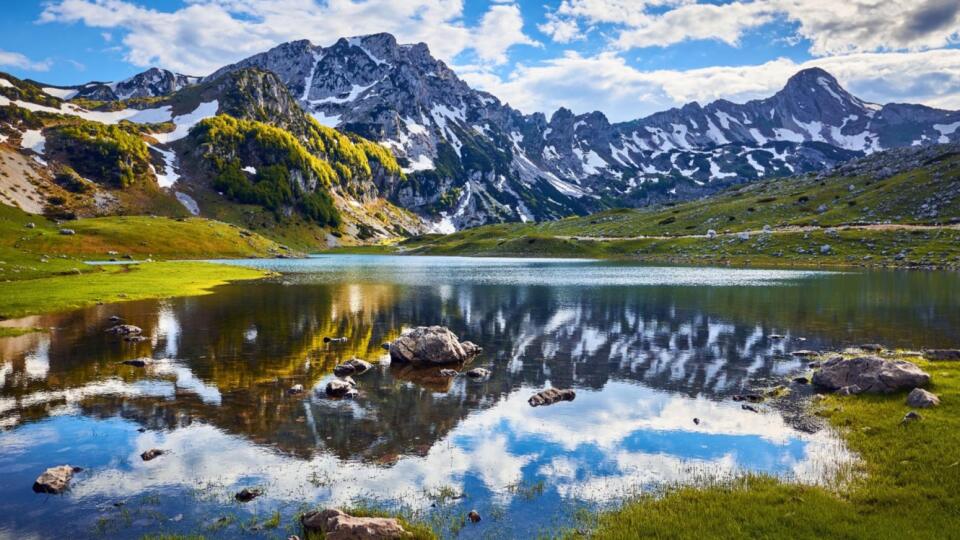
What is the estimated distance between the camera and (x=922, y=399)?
987 inches

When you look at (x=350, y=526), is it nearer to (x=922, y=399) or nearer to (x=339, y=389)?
(x=339, y=389)

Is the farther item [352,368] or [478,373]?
[352,368]

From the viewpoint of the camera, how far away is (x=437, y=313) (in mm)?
64875

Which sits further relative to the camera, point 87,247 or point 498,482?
point 87,247

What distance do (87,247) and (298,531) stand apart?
174 meters

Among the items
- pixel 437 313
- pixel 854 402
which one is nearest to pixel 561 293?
pixel 437 313

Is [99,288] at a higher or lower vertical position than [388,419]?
higher

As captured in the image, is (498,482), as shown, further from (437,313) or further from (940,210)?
(940,210)

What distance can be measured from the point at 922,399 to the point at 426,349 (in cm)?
2893

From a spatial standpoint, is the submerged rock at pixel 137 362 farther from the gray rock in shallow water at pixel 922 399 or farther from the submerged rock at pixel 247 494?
the gray rock in shallow water at pixel 922 399

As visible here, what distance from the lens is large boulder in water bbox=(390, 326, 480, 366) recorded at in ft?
129

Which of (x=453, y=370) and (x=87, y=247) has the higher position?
(x=87, y=247)

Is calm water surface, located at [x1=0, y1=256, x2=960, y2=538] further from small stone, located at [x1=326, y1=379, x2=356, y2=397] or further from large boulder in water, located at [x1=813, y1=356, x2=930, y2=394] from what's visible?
large boulder in water, located at [x1=813, y1=356, x2=930, y2=394]

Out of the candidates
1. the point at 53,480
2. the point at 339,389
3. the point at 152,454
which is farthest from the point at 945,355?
the point at 53,480
